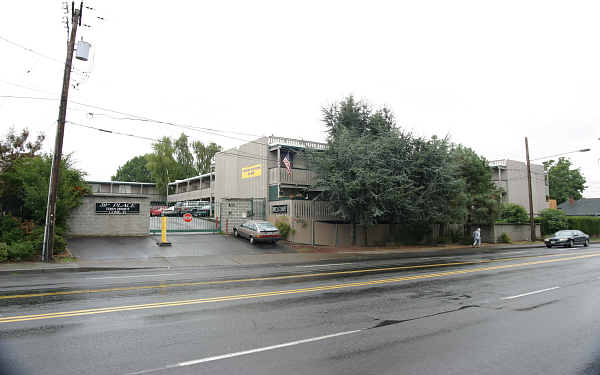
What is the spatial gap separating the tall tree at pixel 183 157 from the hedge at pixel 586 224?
52.0 meters

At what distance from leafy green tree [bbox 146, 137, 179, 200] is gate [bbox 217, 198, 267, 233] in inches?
1447

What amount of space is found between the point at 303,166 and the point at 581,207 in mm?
47565

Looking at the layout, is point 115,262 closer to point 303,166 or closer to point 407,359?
point 407,359

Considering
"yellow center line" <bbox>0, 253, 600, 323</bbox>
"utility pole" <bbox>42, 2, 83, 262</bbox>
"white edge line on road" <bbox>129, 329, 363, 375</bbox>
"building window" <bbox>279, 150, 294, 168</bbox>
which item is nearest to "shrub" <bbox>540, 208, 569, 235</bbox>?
"building window" <bbox>279, 150, 294, 168</bbox>

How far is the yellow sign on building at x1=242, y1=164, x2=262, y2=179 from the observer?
31953 millimetres

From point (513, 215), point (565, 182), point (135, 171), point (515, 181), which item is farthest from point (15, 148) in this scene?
point (565, 182)

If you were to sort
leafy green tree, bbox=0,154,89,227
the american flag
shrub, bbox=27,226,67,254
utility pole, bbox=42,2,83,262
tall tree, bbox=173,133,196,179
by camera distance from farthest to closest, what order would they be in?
tall tree, bbox=173,133,196,179 < the american flag < leafy green tree, bbox=0,154,89,227 < shrub, bbox=27,226,67,254 < utility pole, bbox=42,2,83,262

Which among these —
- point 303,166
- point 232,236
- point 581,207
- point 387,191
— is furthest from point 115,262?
point 581,207

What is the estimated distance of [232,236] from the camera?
86.1 feet

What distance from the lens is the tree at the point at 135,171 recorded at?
276 ft

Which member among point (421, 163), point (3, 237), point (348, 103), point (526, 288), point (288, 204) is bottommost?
point (526, 288)

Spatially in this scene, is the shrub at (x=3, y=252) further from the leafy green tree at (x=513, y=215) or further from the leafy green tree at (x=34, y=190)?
the leafy green tree at (x=513, y=215)

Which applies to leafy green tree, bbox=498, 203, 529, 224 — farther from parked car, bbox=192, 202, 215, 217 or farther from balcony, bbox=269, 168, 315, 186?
parked car, bbox=192, 202, 215, 217

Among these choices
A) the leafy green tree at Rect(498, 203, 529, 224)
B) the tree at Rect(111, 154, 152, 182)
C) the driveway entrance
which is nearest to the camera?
the driveway entrance
